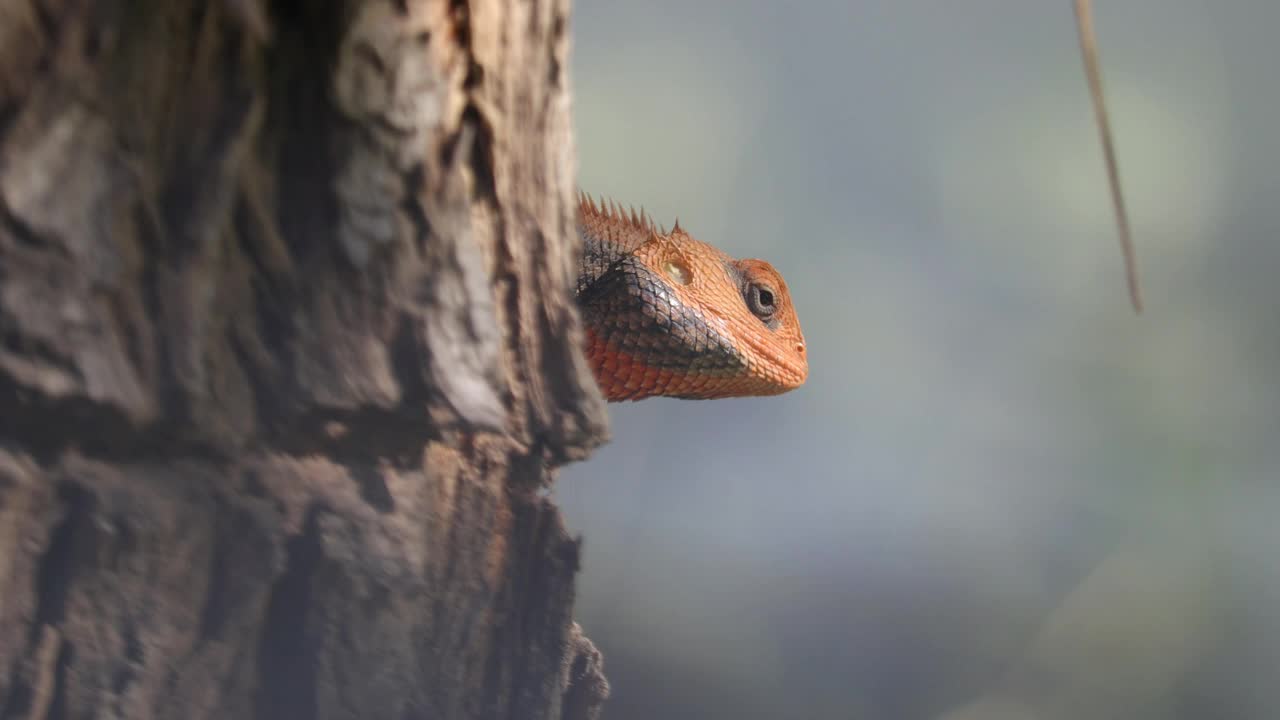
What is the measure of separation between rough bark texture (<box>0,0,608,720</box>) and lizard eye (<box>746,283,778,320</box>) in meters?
0.94

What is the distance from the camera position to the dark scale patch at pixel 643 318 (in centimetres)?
140

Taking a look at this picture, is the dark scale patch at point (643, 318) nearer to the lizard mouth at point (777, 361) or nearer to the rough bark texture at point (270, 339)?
the lizard mouth at point (777, 361)

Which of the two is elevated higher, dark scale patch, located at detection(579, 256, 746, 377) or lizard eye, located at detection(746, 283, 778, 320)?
lizard eye, located at detection(746, 283, 778, 320)

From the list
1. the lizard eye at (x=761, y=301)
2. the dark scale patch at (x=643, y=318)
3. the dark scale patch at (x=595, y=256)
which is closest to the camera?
the dark scale patch at (x=643, y=318)

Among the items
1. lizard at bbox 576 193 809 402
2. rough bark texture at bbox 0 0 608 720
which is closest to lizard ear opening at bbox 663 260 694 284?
lizard at bbox 576 193 809 402

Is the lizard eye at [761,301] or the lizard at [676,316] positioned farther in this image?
the lizard eye at [761,301]

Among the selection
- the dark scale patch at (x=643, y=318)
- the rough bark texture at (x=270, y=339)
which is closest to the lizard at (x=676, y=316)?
the dark scale patch at (x=643, y=318)

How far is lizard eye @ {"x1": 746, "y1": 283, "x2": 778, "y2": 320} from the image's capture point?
168cm

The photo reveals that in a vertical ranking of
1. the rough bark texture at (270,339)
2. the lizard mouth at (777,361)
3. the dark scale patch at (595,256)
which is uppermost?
the dark scale patch at (595,256)

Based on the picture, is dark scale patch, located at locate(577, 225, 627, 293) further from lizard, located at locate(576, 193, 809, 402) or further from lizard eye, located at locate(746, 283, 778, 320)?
lizard eye, located at locate(746, 283, 778, 320)

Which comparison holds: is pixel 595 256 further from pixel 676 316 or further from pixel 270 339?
pixel 270 339

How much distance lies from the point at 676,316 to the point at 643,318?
0.06 meters

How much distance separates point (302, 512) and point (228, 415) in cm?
10

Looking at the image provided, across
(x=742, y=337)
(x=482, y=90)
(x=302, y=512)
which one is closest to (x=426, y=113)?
(x=482, y=90)
